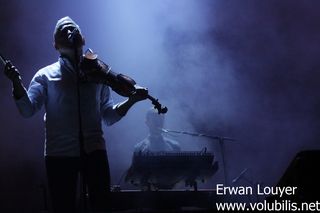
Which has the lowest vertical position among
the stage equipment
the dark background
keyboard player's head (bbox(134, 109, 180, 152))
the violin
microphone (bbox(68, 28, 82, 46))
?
the stage equipment

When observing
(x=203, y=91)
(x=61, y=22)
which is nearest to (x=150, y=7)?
(x=203, y=91)

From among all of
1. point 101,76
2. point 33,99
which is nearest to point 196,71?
point 101,76

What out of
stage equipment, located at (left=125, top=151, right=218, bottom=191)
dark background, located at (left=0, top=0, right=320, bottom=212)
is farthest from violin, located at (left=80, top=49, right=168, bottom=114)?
dark background, located at (left=0, top=0, right=320, bottom=212)

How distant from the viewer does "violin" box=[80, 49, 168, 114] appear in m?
3.25

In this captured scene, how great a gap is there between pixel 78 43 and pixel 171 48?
3.39 m

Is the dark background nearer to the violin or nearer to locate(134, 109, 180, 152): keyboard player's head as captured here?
locate(134, 109, 180, 152): keyboard player's head

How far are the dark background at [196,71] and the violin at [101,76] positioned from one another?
2638 millimetres

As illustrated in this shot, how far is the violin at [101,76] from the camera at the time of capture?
325cm

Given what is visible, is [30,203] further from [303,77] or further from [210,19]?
[303,77]

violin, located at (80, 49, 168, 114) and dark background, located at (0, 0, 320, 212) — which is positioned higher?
dark background, located at (0, 0, 320, 212)

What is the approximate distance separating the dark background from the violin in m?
2.64

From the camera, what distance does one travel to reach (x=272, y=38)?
6520 millimetres

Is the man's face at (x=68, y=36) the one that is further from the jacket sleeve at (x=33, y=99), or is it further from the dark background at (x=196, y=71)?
the dark background at (x=196, y=71)

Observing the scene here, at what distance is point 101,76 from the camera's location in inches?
130
